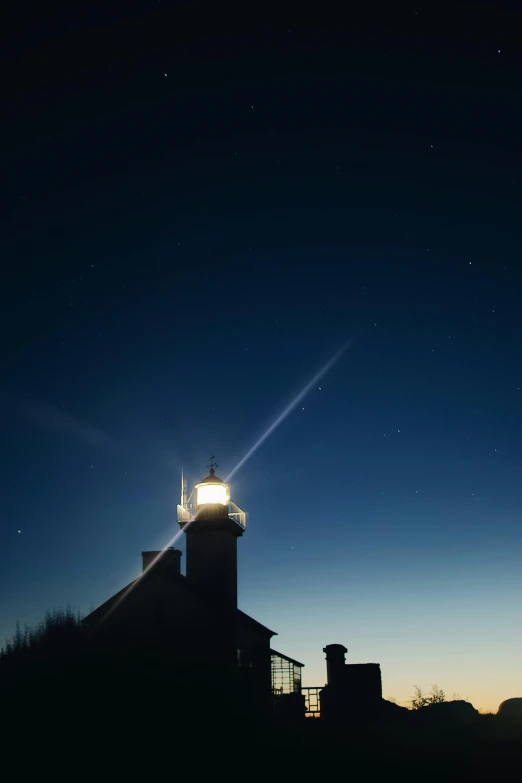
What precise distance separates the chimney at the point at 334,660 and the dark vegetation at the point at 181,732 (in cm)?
151

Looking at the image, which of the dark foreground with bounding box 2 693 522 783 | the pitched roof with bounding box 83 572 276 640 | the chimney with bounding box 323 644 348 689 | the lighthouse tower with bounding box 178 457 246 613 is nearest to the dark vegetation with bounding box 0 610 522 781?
the dark foreground with bounding box 2 693 522 783

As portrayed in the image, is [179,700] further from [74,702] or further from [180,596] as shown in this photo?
[180,596]

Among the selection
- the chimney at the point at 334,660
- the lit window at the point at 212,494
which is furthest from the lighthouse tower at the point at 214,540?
the chimney at the point at 334,660

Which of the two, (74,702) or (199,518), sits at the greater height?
(199,518)

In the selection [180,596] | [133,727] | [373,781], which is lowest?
[373,781]

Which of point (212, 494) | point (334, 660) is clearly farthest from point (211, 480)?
point (334, 660)

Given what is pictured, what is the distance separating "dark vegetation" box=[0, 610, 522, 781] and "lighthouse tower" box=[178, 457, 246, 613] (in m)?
12.7

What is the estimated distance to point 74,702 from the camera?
62.5 ft

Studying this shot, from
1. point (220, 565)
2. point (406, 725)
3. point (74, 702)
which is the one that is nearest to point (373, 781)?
point (406, 725)

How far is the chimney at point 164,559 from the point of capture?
3206cm

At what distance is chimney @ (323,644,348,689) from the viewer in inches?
847

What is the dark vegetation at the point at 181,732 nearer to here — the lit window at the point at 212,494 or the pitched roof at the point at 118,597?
the pitched roof at the point at 118,597

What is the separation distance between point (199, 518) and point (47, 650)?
47.5ft

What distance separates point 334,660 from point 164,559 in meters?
13.1
